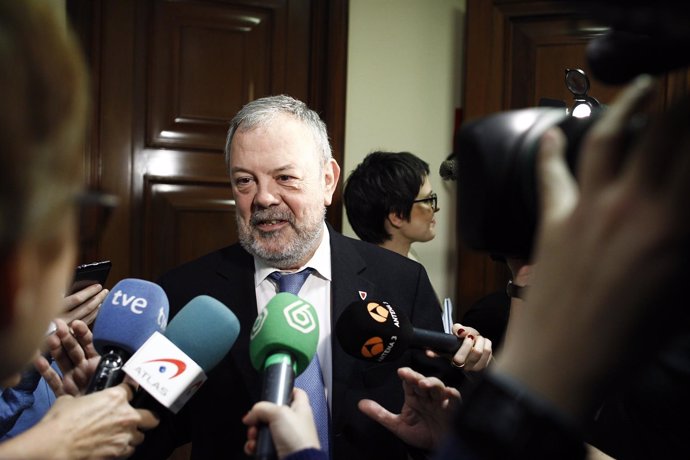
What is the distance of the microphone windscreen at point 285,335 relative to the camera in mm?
1054

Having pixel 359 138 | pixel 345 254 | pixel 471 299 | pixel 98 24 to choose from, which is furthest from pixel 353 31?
pixel 345 254

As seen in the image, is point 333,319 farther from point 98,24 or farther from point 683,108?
point 98,24

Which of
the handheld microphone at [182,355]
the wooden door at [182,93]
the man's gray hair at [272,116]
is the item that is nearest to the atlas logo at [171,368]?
the handheld microphone at [182,355]

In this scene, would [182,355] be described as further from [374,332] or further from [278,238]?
[278,238]

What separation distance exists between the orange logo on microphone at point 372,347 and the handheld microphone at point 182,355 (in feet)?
0.81

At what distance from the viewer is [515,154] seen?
0.62m

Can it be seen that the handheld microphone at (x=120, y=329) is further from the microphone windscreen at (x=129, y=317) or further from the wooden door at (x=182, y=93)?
the wooden door at (x=182, y=93)

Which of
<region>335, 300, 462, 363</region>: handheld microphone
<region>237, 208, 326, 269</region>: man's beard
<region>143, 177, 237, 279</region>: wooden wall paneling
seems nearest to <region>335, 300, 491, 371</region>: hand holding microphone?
<region>335, 300, 462, 363</region>: handheld microphone

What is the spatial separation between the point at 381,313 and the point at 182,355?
0.39m

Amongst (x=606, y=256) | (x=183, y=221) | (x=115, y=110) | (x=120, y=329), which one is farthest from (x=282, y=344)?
(x=115, y=110)

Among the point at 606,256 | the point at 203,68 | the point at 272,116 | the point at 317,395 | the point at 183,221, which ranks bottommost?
the point at 317,395

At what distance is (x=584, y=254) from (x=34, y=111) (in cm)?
43

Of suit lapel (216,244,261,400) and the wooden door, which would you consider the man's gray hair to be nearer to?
suit lapel (216,244,261,400)

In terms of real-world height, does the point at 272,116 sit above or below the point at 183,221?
above
